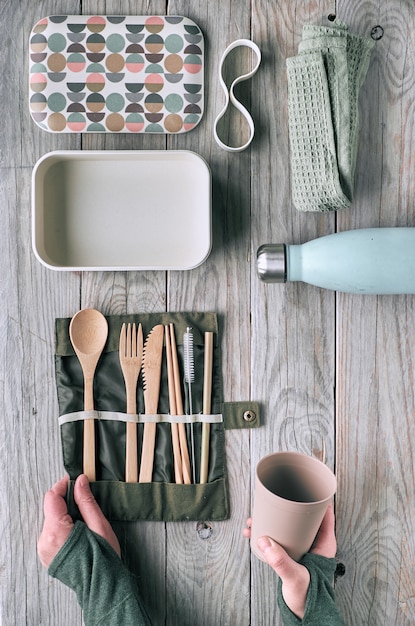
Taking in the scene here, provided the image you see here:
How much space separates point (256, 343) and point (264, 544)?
315mm

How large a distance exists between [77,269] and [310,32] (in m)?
0.51

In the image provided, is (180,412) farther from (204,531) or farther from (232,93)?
(232,93)

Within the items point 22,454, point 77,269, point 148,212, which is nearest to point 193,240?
point 148,212

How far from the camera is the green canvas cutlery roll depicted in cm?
96

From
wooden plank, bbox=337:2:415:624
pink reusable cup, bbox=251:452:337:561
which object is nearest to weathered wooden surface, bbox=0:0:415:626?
wooden plank, bbox=337:2:415:624

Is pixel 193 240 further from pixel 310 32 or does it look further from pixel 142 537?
pixel 142 537

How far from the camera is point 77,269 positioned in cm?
91

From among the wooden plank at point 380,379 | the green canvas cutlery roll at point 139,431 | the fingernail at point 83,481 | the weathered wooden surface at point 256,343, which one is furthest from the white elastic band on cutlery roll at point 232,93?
the fingernail at point 83,481

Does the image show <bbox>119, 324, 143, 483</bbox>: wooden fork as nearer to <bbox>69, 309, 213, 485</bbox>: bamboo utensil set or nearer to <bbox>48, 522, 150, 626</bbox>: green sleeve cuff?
<bbox>69, 309, 213, 485</bbox>: bamboo utensil set

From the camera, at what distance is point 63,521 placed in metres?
0.94

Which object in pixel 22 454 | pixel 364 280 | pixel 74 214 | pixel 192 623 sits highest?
pixel 74 214

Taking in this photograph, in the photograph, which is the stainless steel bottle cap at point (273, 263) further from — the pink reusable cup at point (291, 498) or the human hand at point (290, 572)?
the human hand at point (290, 572)

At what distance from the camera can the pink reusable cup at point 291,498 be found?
786mm

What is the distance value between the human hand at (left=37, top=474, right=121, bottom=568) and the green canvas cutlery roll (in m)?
0.02
